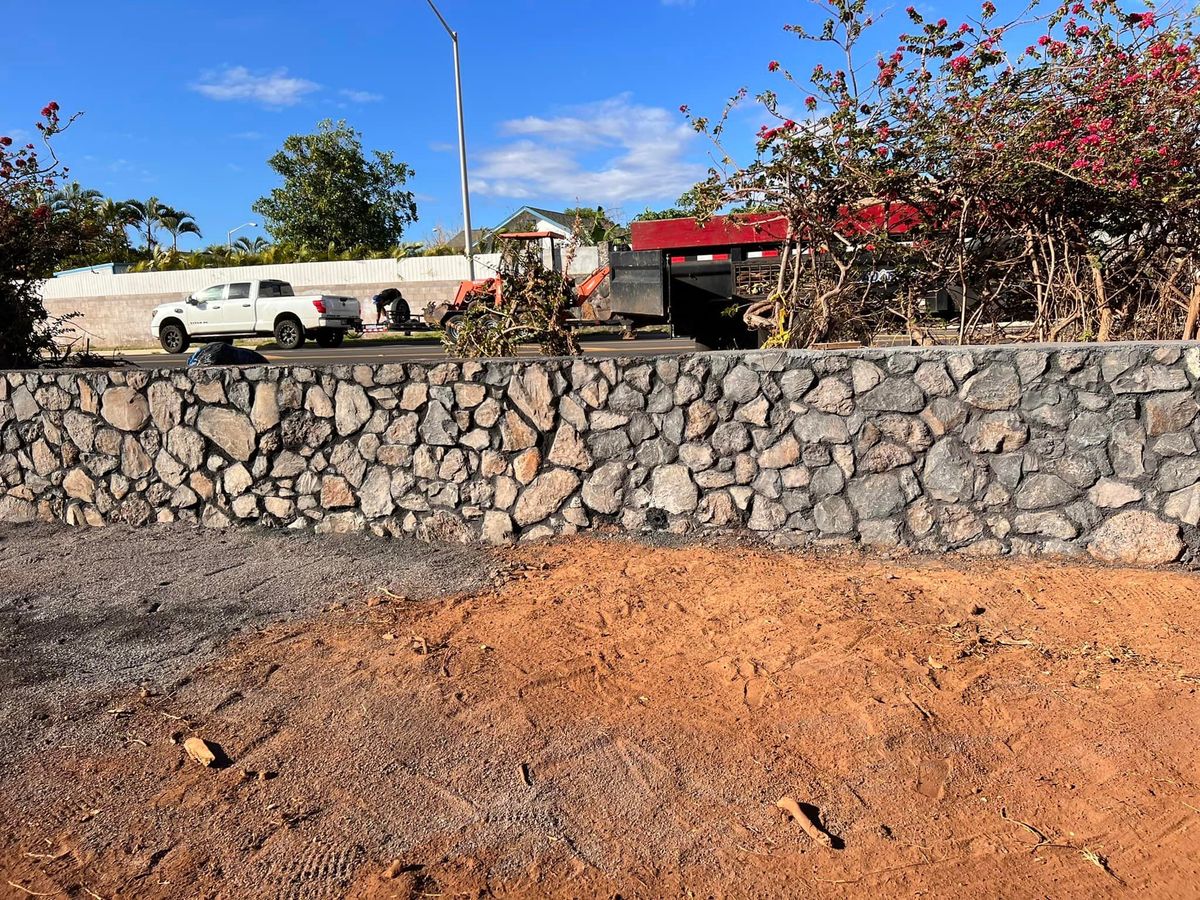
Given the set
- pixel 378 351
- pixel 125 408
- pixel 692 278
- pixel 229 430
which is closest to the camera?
pixel 229 430

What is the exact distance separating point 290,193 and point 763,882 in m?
37.2

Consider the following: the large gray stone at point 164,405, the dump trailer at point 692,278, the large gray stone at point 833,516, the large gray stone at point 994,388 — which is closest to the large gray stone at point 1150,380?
the large gray stone at point 994,388

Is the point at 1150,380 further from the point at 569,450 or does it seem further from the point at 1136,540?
the point at 569,450

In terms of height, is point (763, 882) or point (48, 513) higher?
point (48, 513)

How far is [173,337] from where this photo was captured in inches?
928

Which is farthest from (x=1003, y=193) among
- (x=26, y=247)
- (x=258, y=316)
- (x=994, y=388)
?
(x=258, y=316)

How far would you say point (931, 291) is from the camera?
6543 millimetres

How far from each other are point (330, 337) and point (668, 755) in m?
21.7

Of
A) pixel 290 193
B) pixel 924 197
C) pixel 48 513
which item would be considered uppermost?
pixel 290 193

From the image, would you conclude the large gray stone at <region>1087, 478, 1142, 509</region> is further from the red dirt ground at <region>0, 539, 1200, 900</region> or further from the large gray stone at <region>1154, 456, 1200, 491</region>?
the red dirt ground at <region>0, 539, 1200, 900</region>

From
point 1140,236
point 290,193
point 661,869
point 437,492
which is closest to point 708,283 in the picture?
point 1140,236

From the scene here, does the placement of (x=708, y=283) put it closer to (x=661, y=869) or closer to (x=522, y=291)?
(x=522, y=291)

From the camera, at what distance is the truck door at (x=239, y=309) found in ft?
75.3

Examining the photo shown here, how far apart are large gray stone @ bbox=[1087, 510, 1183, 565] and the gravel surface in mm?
3500
